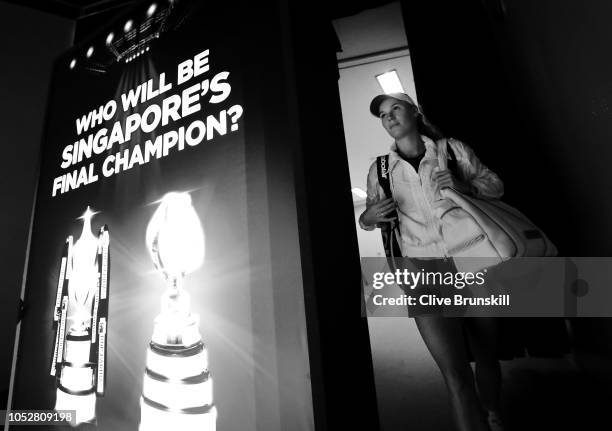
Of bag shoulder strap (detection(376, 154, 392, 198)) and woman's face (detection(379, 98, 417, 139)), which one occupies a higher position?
woman's face (detection(379, 98, 417, 139))

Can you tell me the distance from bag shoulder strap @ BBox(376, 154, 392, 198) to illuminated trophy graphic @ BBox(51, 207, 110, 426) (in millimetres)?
1242

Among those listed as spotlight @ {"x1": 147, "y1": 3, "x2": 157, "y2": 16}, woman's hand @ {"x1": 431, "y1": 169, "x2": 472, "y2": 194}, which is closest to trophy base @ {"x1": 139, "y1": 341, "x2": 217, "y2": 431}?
woman's hand @ {"x1": 431, "y1": 169, "x2": 472, "y2": 194}

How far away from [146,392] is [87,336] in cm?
51

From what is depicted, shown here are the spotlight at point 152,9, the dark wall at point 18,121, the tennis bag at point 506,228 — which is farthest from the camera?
the dark wall at point 18,121

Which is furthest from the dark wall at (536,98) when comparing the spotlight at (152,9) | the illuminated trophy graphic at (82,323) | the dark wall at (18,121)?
the dark wall at (18,121)

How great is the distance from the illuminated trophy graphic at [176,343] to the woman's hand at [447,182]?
86 centimetres

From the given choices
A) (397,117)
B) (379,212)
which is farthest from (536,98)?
(379,212)

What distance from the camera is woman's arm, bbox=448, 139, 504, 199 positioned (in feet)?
3.86

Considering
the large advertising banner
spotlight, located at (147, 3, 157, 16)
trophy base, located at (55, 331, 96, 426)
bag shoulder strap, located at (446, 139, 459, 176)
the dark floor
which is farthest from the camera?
spotlight, located at (147, 3, 157, 16)

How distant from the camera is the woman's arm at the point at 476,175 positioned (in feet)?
3.86

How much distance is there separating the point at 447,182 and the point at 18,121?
2.56m

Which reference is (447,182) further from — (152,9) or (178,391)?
(152,9)

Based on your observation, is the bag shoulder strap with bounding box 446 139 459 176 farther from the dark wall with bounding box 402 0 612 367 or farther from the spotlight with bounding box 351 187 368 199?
the spotlight with bounding box 351 187 368 199

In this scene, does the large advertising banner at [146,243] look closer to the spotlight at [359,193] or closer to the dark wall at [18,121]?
the dark wall at [18,121]
